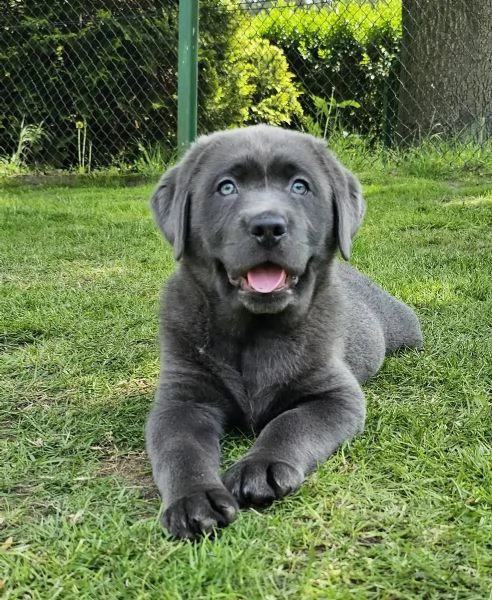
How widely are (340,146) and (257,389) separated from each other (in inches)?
265

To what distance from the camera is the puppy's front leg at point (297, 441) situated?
1.97 m

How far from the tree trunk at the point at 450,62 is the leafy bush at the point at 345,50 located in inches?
22.0

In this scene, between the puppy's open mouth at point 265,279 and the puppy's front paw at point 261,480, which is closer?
the puppy's front paw at point 261,480

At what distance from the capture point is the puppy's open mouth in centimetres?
241

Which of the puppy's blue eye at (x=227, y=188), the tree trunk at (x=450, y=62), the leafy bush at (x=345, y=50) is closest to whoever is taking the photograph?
the puppy's blue eye at (x=227, y=188)

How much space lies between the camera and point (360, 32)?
30.9 ft

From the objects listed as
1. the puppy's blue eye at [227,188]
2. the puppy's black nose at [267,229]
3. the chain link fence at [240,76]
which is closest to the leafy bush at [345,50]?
the chain link fence at [240,76]

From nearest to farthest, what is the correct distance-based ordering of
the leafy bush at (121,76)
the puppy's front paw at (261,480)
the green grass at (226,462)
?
the green grass at (226,462) → the puppy's front paw at (261,480) → the leafy bush at (121,76)

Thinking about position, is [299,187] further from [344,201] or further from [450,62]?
[450,62]

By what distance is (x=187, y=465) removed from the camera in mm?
2023

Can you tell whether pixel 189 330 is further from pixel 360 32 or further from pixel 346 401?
pixel 360 32

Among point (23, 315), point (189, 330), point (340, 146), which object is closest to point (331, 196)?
point (189, 330)

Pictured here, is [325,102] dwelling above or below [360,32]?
below

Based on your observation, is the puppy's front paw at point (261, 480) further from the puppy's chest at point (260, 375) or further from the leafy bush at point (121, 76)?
the leafy bush at point (121, 76)
